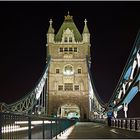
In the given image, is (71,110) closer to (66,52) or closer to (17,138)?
(66,52)

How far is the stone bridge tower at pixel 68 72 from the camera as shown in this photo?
267ft

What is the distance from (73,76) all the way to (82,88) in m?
3.15

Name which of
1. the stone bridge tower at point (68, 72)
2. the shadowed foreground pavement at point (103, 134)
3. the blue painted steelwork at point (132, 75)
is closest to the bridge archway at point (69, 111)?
the stone bridge tower at point (68, 72)

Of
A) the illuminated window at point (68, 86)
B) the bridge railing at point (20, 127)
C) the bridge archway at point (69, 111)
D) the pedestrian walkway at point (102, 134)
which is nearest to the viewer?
the bridge railing at point (20, 127)

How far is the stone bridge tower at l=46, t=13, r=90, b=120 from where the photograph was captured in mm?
81375

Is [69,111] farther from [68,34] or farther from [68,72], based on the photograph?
[68,34]

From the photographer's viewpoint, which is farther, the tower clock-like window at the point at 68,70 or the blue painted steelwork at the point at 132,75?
the tower clock-like window at the point at 68,70

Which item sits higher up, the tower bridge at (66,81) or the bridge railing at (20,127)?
the tower bridge at (66,81)

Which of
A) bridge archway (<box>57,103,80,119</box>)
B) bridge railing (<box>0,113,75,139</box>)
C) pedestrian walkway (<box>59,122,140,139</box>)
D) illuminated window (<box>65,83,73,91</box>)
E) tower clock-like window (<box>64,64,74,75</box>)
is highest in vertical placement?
tower clock-like window (<box>64,64,74,75</box>)

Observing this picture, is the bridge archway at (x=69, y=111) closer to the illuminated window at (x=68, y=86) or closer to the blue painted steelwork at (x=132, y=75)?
the illuminated window at (x=68, y=86)

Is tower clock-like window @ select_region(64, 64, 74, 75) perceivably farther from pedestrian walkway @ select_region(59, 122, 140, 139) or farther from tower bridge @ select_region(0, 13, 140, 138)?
pedestrian walkway @ select_region(59, 122, 140, 139)

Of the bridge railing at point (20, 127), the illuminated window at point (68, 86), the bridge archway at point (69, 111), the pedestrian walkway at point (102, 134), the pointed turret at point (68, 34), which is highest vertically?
the pointed turret at point (68, 34)

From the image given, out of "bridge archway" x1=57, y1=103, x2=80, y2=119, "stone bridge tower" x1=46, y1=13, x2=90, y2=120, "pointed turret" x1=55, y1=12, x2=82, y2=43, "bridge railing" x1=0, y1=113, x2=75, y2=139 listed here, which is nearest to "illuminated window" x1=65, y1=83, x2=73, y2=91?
"stone bridge tower" x1=46, y1=13, x2=90, y2=120

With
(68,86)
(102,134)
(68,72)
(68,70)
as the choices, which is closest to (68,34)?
(68,70)
